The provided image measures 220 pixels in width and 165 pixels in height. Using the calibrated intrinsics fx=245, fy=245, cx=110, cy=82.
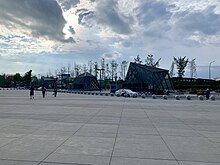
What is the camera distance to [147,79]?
203ft

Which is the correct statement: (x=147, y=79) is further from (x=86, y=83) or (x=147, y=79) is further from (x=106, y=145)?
(x=106, y=145)

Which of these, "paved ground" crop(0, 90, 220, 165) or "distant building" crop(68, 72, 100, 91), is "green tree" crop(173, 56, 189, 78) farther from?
"paved ground" crop(0, 90, 220, 165)

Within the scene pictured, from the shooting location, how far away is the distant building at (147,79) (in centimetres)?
6066

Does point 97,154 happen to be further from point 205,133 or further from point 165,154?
point 205,133

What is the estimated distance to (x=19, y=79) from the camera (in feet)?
408

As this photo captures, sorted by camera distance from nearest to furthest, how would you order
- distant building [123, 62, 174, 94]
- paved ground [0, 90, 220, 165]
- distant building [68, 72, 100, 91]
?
paved ground [0, 90, 220, 165]
distant building [123, 62, 174, 94]
distant building [68, 72, 100, 91]

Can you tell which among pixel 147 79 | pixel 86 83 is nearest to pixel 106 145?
pixel 147 79

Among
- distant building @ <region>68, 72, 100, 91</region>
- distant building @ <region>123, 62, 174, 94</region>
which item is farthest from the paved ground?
distant building @ <region>68, 72, 100, 91</region>

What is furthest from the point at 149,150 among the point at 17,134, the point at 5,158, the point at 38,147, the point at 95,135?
the point at 17,134

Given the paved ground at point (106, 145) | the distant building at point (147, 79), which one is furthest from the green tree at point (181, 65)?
the paved ground at point (106, 145)

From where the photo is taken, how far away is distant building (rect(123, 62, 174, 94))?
6066cm

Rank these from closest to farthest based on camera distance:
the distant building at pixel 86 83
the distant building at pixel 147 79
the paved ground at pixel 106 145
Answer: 1. the paved ground at pixel 106 145
2. the distant building at pixel 147 79
3. the distant building at pixel 86 83

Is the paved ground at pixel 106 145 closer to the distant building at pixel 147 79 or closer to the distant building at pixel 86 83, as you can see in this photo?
the distant building at pixel 147 79

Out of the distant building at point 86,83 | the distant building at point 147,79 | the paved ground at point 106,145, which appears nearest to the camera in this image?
the paved ground at point 106,145
